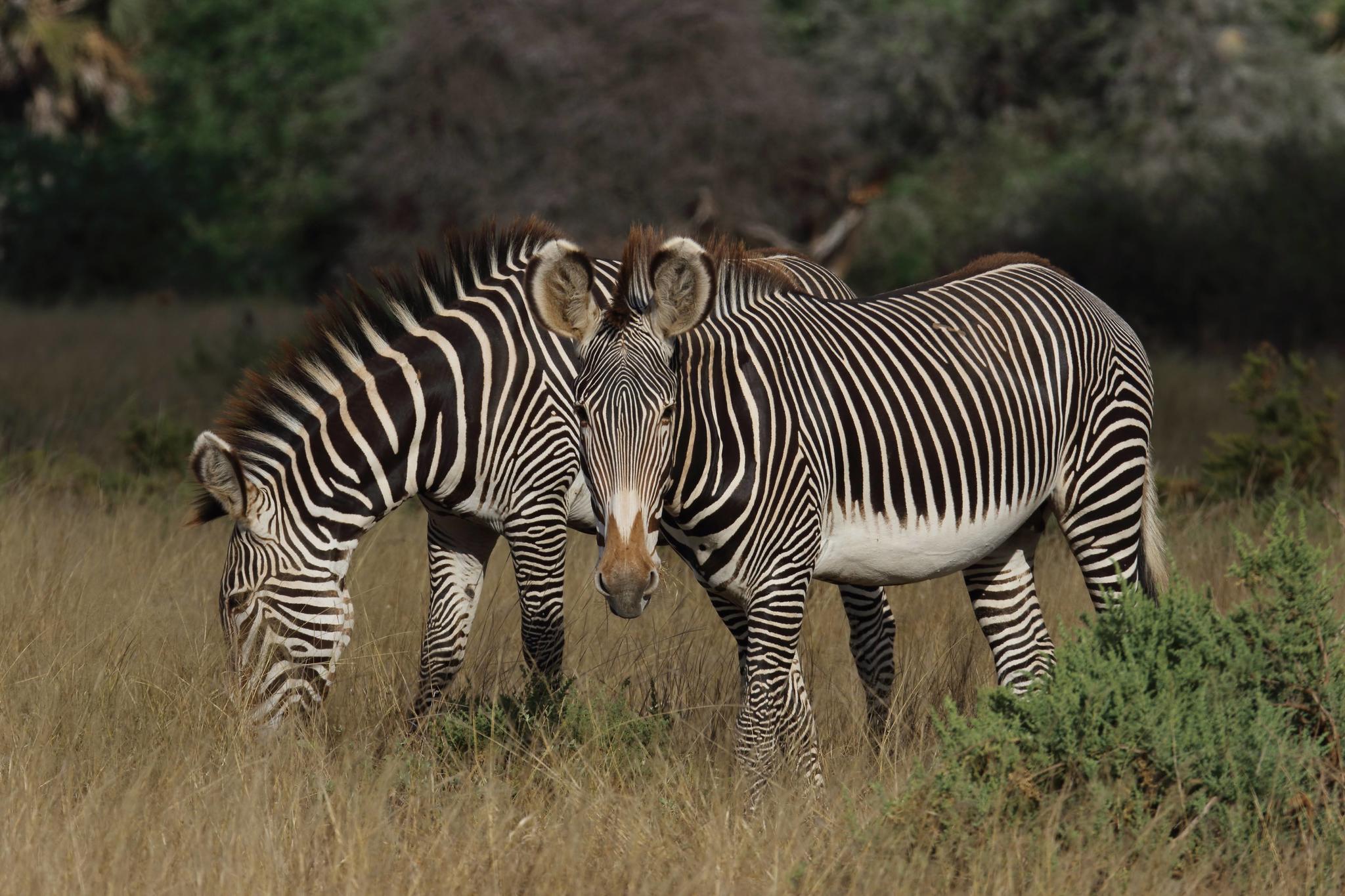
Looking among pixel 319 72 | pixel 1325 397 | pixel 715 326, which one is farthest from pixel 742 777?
pixel 319 72

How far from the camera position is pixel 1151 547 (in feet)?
16.5

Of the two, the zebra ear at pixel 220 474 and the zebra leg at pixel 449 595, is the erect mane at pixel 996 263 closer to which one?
the zebra leg at pixel 449 595

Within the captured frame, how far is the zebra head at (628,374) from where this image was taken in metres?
3.47

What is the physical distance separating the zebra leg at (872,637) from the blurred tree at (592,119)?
17.0m

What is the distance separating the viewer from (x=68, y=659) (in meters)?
4.86

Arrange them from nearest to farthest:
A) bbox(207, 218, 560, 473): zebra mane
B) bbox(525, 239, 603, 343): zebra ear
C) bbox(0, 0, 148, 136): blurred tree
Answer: bbox(525, 239, 603, 343): zebra ear < bbox(207, 218, 560, 473): zebra mane < bbox(0, 0, 148, 136): blurred tree

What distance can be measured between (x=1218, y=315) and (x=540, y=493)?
14.6m

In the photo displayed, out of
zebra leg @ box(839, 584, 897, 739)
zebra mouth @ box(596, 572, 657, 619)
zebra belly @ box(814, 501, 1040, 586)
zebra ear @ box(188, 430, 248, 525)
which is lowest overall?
zebra leg @ box(839, 584, 897, 739)

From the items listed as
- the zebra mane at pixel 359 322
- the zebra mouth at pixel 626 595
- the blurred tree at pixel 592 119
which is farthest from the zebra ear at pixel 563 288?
the blurred tree at pixel 592 119

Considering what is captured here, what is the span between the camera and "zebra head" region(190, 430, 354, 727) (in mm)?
4309

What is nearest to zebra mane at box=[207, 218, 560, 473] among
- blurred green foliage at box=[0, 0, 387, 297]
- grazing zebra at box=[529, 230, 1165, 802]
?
grazing zebra at box=[529, 230, 1165, 802]

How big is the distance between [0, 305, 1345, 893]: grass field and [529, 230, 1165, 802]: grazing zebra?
38 cm

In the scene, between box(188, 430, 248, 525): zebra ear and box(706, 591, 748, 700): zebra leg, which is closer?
box(188, 430, 248, 525): zebra ear

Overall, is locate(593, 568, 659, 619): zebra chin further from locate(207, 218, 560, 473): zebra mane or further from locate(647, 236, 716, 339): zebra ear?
locate(207, 218, 560, 473): zebra mane
